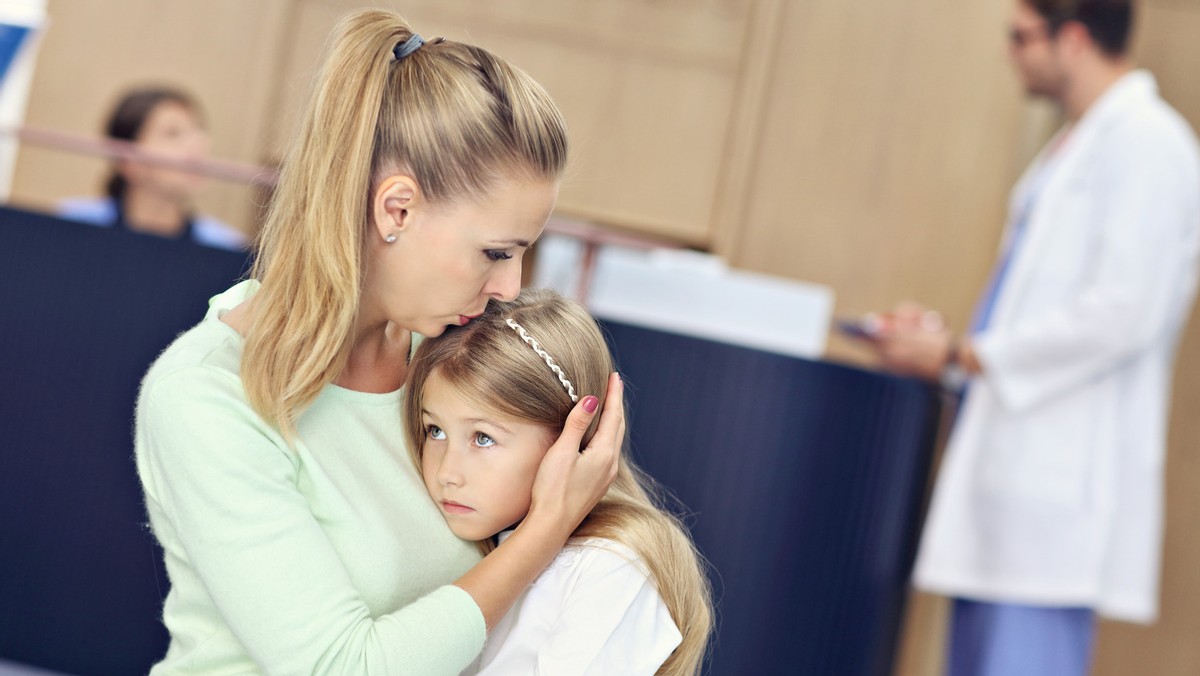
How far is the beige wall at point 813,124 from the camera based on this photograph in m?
3.62

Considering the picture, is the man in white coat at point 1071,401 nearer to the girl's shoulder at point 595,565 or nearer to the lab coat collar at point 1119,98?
the lab coat collar at point 1119,98

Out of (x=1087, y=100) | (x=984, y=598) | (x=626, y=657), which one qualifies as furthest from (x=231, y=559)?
(x=1087, y=100)

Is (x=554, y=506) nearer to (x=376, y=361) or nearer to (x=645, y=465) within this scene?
(x=376, y=361)

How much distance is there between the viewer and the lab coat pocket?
222 centimetres

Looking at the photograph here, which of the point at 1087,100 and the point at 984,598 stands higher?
the point at 1087,100

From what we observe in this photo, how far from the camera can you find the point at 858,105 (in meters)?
3.66

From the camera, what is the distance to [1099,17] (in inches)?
93.7

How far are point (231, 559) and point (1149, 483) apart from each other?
1.83m

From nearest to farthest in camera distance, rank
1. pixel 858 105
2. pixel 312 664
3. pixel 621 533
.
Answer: pixel 312 664 → pixel 621 533 → pixel 858 105

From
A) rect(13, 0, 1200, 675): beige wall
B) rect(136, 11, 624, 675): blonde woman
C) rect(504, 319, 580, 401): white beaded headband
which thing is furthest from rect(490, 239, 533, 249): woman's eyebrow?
rect(13, 0, 1200, 675): beige wall

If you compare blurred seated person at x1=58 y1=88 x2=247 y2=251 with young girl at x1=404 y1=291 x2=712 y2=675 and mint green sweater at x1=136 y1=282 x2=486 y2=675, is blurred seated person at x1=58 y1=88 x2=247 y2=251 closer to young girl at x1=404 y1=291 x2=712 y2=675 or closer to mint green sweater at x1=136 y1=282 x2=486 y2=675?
young girl at x1=404 y1=291 x2=712 y2=675

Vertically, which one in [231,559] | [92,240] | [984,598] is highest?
[92,240]

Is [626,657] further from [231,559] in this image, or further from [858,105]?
[858,105]

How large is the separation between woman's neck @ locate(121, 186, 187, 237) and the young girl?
2.13 m
